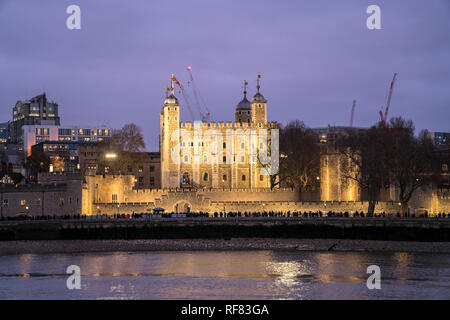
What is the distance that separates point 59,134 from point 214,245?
399ft

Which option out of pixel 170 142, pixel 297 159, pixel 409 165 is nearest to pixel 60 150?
pixel 170 142

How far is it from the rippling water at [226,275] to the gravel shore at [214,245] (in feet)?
9.45

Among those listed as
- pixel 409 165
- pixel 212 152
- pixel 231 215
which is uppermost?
pixel 212 152

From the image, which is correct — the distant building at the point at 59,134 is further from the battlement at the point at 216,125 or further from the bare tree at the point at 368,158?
the bare tree at the point at 368,158

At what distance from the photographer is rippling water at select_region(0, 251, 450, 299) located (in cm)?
4397

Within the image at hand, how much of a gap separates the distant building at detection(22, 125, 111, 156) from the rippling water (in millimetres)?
120977

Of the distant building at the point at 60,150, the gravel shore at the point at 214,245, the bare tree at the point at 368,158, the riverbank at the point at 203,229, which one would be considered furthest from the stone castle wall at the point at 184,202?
the distant building at the point at 60,150

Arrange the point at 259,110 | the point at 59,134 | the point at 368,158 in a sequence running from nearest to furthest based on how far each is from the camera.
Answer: the point at 368,158 → the point at 259,110 → the point at 59,134

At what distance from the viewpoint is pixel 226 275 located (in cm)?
5069

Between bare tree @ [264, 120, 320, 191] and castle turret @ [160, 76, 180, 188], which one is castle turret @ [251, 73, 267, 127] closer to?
bare tree @ [264, 120, 320, 191]

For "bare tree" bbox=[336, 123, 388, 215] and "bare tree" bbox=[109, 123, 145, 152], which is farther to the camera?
"bare tree" bbox=[109, 123, 145, 152]

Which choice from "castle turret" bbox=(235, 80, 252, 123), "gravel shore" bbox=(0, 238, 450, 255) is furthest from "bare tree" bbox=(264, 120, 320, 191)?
"gravel shore" bbox=(0, 238, 450, 255)

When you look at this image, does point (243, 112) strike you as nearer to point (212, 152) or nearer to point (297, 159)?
point (212, 152)
